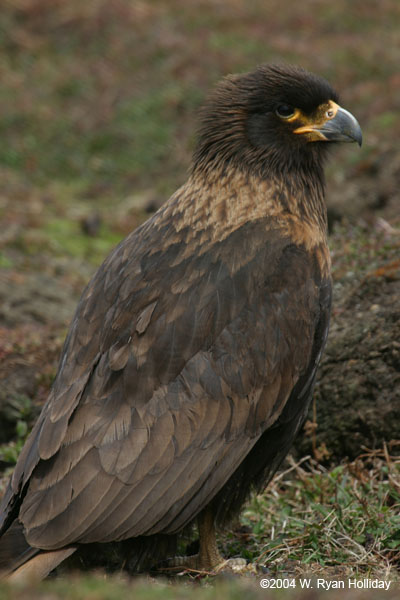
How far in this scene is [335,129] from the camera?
17.7 feet

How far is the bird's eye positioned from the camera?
532 cm

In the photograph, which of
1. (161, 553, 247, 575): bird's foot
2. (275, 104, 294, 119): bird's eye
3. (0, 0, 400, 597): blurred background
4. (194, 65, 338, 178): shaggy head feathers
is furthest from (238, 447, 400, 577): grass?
(275, 104, 294, 119): bird's eye

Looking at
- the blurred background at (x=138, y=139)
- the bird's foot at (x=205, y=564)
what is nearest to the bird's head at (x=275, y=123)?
the blurred background at (x=138, y=139)

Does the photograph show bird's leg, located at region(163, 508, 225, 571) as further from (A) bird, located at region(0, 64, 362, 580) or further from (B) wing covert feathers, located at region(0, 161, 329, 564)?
(B) wing covert feathers, located at region(0, 161, 329, 564)

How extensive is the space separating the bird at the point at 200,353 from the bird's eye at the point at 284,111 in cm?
2

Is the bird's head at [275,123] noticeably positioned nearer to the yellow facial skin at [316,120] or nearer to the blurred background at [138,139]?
the yellow facial skin at [316,120]

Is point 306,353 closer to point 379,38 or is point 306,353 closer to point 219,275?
point 219,275

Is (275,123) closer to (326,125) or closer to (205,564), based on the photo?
(326,125)

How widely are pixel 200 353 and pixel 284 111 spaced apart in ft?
5.53

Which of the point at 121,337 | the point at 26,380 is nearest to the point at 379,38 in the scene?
the point at 26,380

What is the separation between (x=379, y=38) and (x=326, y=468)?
44.2 feet

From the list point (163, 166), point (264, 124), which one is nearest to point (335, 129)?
point (264, 124)

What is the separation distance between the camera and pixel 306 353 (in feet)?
15.7

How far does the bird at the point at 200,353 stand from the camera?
4234 mm
